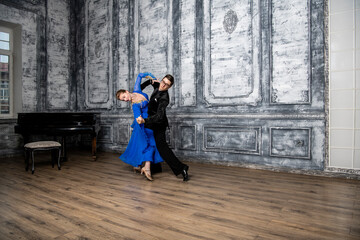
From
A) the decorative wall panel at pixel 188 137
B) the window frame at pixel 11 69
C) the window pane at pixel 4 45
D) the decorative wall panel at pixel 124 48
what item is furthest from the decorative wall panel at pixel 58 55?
the decorative wall panel at pixel 188 137

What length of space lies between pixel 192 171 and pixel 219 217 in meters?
1.83

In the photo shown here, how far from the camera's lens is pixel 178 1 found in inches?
195

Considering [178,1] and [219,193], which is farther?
[178,1]

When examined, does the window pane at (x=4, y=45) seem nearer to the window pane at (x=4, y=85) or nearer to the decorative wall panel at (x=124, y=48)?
the window pane at (x=4, y=85)

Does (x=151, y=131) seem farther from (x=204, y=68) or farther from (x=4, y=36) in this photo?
(x=4, y=36)

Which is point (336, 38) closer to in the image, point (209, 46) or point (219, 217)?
point (209, 46)

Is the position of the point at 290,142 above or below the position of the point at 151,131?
below

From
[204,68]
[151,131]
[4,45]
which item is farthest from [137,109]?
[4,45]

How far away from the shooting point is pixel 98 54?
6.39 m

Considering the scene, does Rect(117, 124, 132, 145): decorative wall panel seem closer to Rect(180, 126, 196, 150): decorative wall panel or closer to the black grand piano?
the black grand piano

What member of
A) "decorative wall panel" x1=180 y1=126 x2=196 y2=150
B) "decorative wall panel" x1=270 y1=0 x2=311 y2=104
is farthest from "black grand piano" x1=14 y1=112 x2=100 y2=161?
"decorative wall panel" x1=270 y1=0 x2=311 y2=104

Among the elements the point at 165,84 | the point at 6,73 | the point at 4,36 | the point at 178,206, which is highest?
the point at 4,36

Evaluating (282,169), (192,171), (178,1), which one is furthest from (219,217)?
(178,1)

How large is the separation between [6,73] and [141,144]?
434 centimetres
